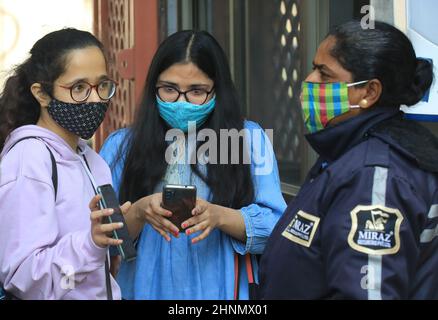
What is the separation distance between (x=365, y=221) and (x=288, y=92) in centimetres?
354

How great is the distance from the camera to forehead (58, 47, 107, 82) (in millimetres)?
2248

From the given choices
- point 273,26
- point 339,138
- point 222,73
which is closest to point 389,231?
point 339,138

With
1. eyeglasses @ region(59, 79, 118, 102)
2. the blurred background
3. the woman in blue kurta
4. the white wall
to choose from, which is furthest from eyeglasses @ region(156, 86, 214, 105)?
the white wall

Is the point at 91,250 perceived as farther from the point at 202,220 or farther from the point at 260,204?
the point at 260,204

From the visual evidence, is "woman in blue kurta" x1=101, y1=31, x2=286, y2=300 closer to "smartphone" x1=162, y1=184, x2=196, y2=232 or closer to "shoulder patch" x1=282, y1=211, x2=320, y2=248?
"smartphone" x1=162, y1=184, x2=196, y2=232

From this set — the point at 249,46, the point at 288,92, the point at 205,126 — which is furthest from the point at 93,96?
the point at 249,46

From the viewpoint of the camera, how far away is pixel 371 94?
2.00 metres

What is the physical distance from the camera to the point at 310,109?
2.18 meters

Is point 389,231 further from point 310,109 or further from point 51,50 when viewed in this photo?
point 51,50

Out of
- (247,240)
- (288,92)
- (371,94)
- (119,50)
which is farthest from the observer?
(288,92)

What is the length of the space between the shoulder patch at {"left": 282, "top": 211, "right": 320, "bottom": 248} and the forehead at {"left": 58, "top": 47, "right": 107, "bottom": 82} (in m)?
0.84

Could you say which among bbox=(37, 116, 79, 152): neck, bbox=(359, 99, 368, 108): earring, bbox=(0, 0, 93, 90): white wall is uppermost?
bbox=(0, 0, 93, 90): white wall

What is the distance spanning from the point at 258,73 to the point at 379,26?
3.63m

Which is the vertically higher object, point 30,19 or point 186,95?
point 30,19
